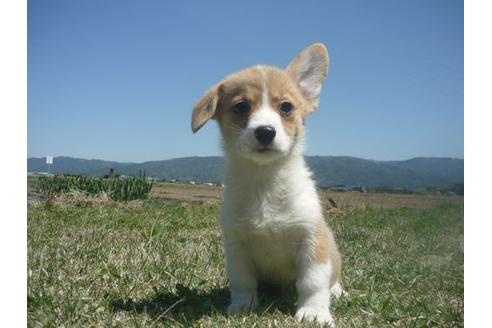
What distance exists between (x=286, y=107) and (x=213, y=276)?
115 centimetres

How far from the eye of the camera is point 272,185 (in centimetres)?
246

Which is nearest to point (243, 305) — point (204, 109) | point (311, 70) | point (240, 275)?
point (240, 275)

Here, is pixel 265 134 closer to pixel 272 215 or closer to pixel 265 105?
pixel 265 105

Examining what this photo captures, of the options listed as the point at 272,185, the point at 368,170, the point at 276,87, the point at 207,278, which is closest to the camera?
the point at 368,170

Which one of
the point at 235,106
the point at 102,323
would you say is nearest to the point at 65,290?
the point at 102,323

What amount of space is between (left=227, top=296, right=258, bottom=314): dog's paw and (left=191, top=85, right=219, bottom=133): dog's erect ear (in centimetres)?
77

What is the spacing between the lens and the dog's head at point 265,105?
2.26 meters

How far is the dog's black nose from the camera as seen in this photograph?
2.21m

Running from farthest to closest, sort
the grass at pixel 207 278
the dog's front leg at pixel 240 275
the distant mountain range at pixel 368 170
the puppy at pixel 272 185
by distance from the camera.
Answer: the dog's front leg at pixel 240 275 < the puppy at pixel 272 185 < the grass at pixel 207 278 < the distant mountain range at pixel 368 170

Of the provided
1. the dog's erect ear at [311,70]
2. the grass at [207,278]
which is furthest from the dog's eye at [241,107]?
the grass at [207,278]

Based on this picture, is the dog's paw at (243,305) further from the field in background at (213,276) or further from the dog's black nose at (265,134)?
the dog's black nose at (265,134)

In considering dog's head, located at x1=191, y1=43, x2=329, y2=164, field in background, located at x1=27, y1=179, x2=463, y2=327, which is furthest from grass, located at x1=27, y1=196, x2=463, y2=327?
dog's head, located at x1=191, y1=43, x2=329, y2=164

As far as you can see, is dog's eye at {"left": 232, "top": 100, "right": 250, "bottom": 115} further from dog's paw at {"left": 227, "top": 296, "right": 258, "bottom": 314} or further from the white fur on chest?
dog's paw at {"left": 227, "top": 296, "right": 258, "bottom": 314}

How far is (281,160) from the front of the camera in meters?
2.48
